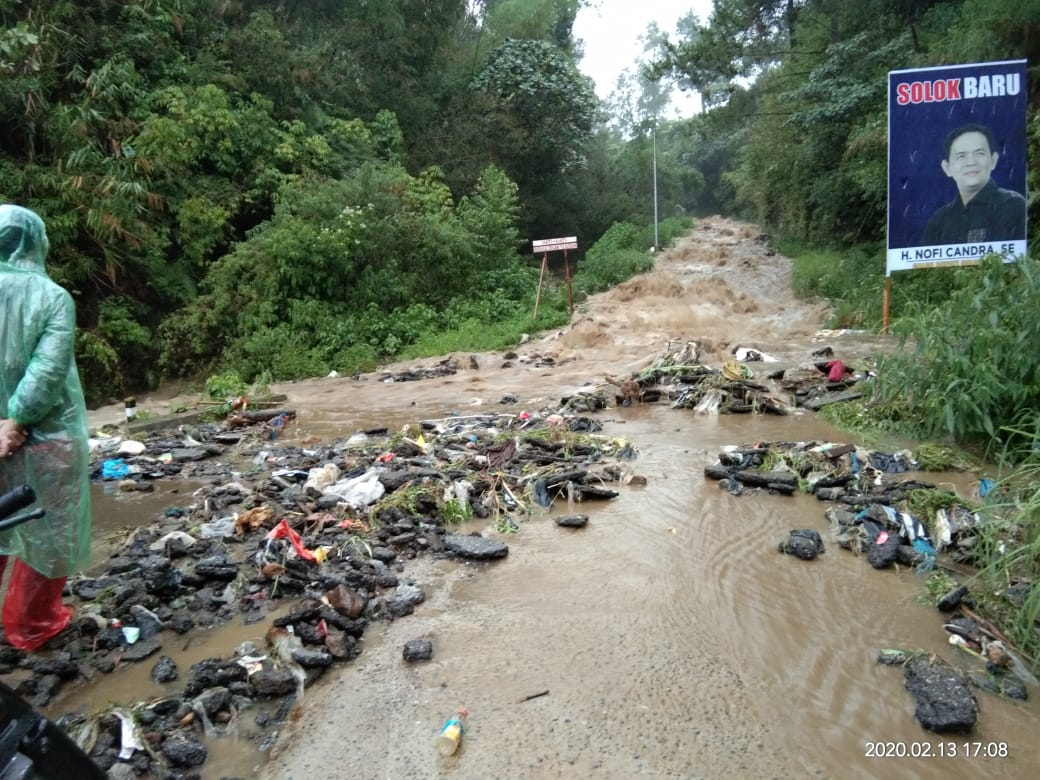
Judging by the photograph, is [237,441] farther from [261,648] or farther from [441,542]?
[261,648]

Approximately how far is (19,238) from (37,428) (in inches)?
32.4

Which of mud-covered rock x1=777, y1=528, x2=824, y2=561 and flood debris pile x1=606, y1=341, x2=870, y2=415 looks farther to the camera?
flood debris pile x1=606, y1=341, x2=870, y2=415

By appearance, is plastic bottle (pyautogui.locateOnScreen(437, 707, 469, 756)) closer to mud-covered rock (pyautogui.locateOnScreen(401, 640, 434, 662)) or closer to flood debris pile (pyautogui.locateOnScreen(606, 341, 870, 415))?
mud-covered rock (pyautogui.locateOnScreen(401, 640, 434, 662))

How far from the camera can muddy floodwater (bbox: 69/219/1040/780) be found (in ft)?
8.52

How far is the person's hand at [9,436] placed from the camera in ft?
9.55

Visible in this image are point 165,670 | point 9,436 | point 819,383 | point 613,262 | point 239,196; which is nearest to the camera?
point 9,436

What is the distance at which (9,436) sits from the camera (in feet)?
9.61

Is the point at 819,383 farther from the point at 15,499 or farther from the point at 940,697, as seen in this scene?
the point at 15,499

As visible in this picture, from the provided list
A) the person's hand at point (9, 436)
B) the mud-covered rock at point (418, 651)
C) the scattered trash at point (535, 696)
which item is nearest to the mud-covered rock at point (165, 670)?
the mud-covered rock at point (418, 651)

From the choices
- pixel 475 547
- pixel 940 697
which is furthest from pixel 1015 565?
pixel 475 547

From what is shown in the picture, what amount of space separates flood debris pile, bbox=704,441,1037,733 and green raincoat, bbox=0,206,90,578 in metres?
3.57

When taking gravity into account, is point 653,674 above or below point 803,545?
below

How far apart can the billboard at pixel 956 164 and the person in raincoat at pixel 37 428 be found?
8.73 metres

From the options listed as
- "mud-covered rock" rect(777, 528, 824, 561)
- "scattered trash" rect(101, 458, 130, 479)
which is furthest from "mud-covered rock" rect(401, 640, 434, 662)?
"scattered trash" rect(101, 458, 130, 479)
